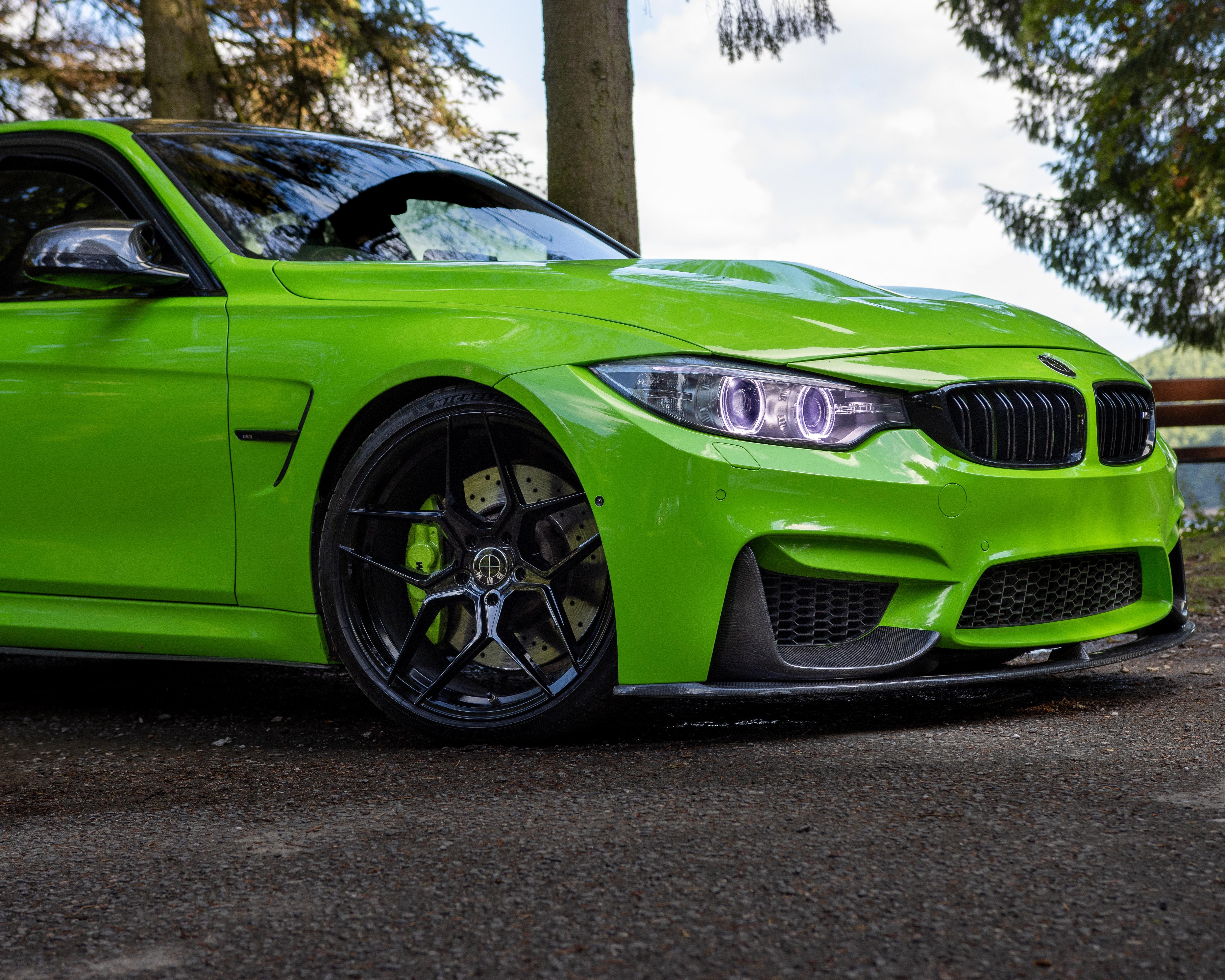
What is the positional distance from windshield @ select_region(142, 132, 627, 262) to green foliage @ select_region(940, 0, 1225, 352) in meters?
9.40

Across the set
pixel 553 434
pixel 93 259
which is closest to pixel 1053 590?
pixel 553 434

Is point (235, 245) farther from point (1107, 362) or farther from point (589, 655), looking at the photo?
point (1107, 362)

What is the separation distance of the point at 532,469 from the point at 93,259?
4.37 feet

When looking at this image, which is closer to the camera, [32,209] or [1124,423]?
[1124,423]

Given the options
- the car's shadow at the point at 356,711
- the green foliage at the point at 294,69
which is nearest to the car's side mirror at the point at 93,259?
the car's shadow at the point at 356,711

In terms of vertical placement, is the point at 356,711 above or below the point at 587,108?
below

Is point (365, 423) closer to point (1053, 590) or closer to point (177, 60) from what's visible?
point (1053, 590)

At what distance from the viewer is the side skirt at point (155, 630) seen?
10.5 feet

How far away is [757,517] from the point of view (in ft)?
8.61

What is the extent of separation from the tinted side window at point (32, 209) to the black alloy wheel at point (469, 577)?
137 centimetres

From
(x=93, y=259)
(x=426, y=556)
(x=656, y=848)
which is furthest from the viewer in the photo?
(x=93, y=259)

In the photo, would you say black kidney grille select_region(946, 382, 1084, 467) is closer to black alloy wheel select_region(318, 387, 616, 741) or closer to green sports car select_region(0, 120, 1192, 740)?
green sports car select_region(0, 120, 1192, 740)

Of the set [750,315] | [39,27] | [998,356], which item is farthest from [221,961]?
[39,27]

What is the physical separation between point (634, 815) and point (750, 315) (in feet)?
3.92
